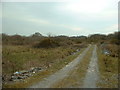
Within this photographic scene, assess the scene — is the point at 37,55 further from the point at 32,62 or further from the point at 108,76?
the point at 108,76

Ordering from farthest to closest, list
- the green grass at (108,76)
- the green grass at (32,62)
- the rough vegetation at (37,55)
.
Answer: the rough vegetation at (37,55)
the green grass at (32,62)
the green grass at (108,76)

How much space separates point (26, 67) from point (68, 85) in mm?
7035

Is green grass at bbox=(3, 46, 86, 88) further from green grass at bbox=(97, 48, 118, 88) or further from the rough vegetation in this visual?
green grass at bbox=(97, 48, 118, 88)

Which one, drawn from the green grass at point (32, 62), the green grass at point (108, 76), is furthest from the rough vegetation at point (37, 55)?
the green grass at point (108, 76)

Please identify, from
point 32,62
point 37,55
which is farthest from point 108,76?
point 37,55

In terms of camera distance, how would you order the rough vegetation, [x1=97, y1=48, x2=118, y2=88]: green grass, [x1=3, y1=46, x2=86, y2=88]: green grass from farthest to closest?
the rough vegetation, [x1=3, y1=46, x2=86, y2=88]: green grass, [x1=97, y1=48, x2=118, y2=88]: green grass

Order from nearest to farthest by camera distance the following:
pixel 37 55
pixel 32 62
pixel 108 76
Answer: pixel 108 76 → pixel 32 62 → pixel 37 55

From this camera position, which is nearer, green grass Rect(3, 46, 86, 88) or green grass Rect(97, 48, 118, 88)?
green grass Rect(97, 48, 118, 88)

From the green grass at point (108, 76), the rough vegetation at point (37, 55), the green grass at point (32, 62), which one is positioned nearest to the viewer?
the green grass at point (108, 76)

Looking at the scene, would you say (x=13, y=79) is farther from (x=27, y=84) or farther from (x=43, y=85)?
(x=43, y=85)

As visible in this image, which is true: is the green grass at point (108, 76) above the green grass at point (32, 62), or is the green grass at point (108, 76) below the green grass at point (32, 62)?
below

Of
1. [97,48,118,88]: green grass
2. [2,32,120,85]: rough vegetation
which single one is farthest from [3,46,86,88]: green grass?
[97,48,118,88]: green grass

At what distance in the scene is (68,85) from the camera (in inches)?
384

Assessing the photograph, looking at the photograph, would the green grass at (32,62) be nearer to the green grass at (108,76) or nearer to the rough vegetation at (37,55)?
the rough vegetation at (37,55)
